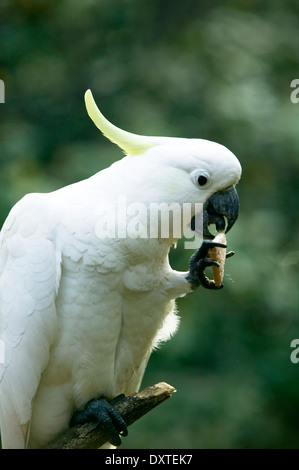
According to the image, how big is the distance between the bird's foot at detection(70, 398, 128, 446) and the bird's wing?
0.21 meters

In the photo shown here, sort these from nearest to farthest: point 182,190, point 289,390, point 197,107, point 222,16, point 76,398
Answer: point 182,190 → point 76,398 → point 289,390 → point 197,107 → point 222,16

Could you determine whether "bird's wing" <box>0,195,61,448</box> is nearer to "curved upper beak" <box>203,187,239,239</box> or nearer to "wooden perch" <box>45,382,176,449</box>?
"wooden perch" <box>45,382,176,449</box>

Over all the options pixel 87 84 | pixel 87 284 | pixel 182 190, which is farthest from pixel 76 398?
pixel 87 84

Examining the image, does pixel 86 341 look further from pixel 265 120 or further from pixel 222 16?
pixel 222 16

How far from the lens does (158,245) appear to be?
2141 mm

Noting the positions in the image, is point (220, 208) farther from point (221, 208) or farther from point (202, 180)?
point (202, 180)

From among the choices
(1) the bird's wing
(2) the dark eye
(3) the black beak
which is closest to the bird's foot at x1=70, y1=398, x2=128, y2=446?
(1) the bird's wing

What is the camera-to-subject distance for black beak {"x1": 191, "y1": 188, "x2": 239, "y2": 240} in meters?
2.16

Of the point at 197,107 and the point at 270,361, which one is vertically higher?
the point at 197,107

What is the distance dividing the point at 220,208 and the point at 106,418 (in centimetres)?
83

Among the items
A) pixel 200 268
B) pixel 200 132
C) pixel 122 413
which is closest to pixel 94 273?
pixel 200 268
